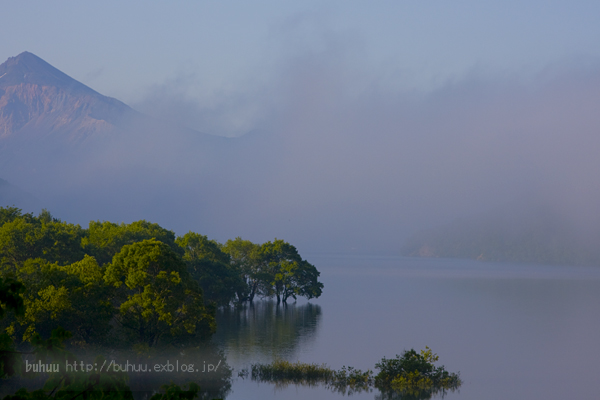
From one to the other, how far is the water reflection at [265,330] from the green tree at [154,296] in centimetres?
1265

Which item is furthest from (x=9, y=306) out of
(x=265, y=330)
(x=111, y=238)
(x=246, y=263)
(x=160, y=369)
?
(x=246, y=263)

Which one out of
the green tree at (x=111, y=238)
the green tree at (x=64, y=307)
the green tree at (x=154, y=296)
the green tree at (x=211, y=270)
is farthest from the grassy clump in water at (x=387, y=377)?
the green tree at (x=211, y=270)

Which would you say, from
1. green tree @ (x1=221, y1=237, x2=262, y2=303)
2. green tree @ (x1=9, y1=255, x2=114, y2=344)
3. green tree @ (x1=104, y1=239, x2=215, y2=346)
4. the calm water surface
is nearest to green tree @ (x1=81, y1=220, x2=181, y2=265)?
the calm water surface

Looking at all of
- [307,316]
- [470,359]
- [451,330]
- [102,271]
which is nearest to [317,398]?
[102,271]

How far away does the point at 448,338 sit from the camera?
71.1 metres

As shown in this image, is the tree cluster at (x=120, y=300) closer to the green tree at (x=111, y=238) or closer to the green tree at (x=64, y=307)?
the green tree at (x=64, y=307)

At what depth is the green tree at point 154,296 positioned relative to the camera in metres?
39.1

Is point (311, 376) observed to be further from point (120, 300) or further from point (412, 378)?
point (120, 300)

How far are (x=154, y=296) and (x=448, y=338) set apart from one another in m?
43.6

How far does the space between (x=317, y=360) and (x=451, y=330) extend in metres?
30.1

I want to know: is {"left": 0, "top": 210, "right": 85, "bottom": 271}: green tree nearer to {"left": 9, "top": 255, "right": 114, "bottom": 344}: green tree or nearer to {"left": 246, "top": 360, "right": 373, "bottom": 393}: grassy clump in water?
A: {"left": 9, "top": 255, "right": 114, "bottom": 344}: green tree

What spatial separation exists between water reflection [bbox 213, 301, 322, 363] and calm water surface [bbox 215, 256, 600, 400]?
4.7 inches

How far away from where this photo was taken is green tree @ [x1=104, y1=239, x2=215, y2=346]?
39.1 meters

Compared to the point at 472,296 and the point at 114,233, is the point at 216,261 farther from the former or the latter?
the point at 472,296
